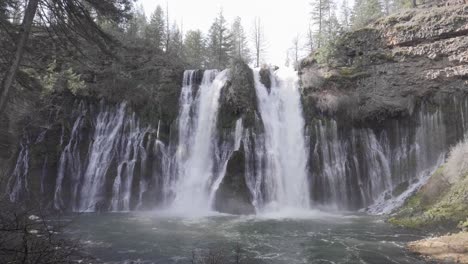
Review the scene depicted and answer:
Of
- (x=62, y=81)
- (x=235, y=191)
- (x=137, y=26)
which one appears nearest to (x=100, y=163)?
(x=62, y=81)

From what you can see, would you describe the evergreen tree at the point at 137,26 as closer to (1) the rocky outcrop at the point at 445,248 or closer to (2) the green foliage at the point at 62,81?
(2) the green foliage at the point at 62,81

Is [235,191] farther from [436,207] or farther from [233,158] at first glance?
[436,207]

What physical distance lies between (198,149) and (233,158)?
303 centimetres

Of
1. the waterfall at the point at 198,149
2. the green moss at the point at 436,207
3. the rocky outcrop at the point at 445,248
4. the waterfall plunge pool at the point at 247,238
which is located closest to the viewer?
the rocky outcrop at the point at 445,248

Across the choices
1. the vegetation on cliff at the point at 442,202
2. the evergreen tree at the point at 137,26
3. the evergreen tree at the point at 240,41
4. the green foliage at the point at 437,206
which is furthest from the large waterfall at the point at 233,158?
the evergreen tree at the point at 240,41

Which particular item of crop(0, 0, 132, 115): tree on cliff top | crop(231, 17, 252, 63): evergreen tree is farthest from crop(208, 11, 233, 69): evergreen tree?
crop(0, 0, 132, 115): tree on cliff top

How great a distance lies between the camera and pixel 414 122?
75.6 ft

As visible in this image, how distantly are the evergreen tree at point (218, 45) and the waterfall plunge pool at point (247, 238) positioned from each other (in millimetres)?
34417

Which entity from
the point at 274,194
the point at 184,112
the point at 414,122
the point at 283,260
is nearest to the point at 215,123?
the point at 184,112

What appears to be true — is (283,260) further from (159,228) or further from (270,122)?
(270,122)

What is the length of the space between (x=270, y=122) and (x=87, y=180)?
12.5m

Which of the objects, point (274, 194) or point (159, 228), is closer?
point (159, 228)

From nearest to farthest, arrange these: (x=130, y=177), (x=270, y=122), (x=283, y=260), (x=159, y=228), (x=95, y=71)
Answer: (x=283, y=260) < (x=159, y=228) < (x=130, y=177) < (x=270, y=122) < (x=95, y=71)

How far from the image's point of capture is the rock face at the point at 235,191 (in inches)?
802
